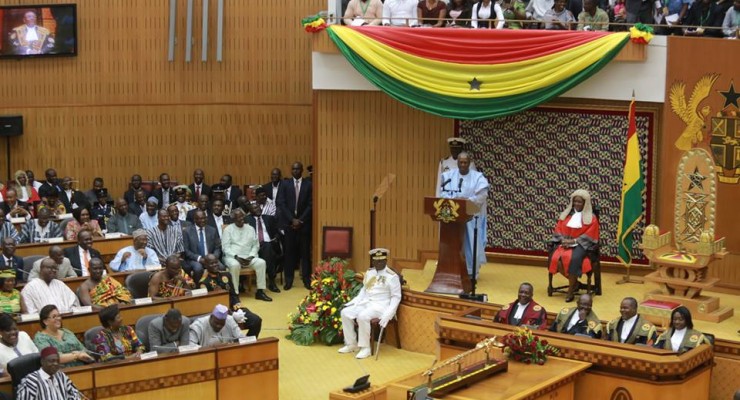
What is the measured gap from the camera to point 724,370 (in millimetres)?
12945

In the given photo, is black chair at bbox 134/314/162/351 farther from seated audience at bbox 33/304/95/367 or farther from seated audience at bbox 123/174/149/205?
seated audience at bbox 123/174/149/205

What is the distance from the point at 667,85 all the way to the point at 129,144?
8.78 meters

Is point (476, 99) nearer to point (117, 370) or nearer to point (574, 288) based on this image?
point (574, 288)

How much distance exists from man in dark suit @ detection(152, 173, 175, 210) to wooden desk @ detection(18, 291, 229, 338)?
4.80m

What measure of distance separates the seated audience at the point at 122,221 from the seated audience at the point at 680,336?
7588 mm

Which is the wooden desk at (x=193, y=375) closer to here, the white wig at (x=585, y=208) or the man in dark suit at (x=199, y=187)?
the white wig at (x=585, y=208)

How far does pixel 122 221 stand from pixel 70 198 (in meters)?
1.65

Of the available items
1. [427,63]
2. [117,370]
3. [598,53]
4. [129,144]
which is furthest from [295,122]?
[117,370]

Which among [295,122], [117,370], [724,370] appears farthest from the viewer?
[295,122]

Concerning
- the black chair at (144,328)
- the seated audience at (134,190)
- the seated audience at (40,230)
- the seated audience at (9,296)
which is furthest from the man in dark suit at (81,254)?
A: the seated audience at (134,190)

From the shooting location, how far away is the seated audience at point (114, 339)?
12203 millimetres

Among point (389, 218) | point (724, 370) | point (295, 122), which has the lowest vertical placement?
point (724, 370)

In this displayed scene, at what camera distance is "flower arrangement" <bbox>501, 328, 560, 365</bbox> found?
12.4m

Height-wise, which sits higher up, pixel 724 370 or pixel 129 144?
pixel 129 144
